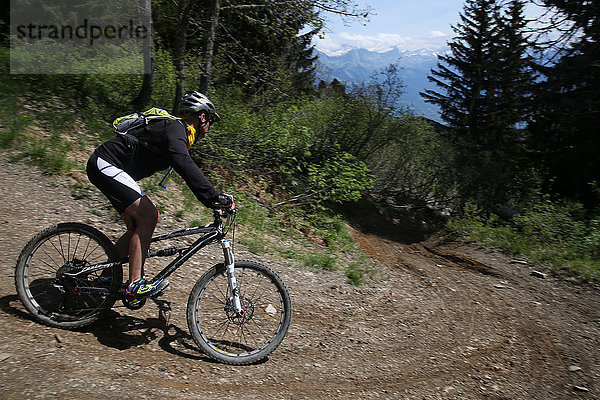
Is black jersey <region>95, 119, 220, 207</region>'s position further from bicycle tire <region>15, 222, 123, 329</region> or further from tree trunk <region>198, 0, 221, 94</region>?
tree trunk <region>198, 0, 221, 94</region>

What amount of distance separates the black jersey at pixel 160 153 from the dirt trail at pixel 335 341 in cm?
153

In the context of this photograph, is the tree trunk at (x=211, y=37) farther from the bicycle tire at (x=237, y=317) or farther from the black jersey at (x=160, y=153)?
the bicycle tire at (x=237, y=317)

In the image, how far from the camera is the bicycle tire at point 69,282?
3.39 meters

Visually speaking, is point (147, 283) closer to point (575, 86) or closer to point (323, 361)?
point (323, 361)

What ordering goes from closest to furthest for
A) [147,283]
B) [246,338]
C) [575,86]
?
[147,283], [246,338], [575,86]

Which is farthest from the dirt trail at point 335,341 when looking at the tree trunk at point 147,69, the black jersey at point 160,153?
the tree trunk at point 147,69

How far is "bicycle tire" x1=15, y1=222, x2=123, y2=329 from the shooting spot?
3395 millimetres

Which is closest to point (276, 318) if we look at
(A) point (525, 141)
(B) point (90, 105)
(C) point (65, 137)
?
(C) point (65, 137)

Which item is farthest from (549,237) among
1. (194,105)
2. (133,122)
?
(133,122)

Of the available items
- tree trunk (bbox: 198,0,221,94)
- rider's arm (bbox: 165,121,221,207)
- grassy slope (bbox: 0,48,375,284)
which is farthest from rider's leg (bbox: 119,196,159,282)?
tree trunk (bbox: 198,0,221,94)

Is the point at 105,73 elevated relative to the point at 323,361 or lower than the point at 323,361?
elevated

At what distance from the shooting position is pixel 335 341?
14.5 ft

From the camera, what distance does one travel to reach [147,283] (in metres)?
Answer: 3.51

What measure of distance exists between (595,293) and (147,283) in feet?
25.8
